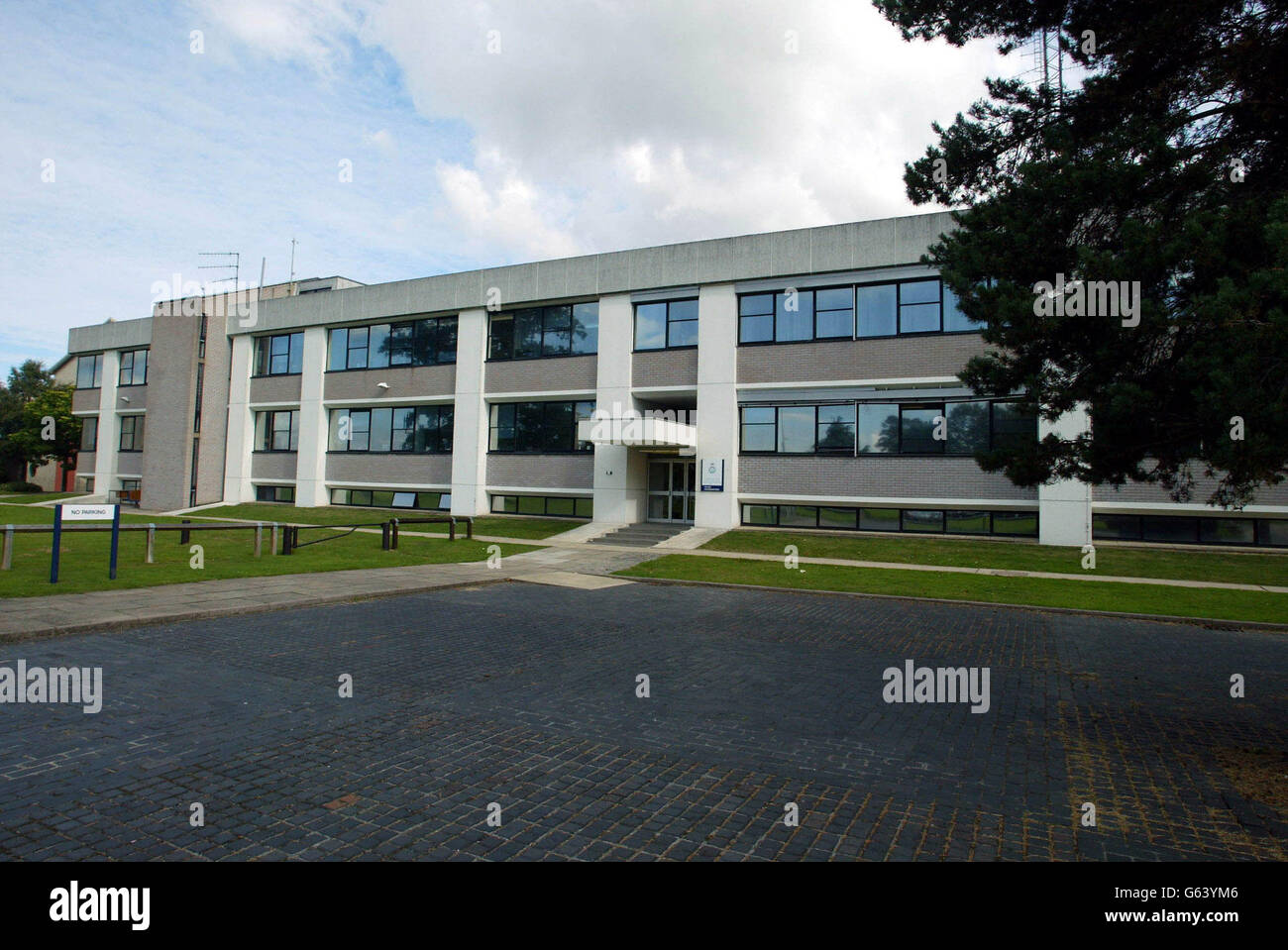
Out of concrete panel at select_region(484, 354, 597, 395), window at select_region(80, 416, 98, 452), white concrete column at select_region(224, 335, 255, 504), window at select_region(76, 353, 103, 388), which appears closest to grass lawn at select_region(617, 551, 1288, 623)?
concrete panel at select_region(484, 354, 597, 395)

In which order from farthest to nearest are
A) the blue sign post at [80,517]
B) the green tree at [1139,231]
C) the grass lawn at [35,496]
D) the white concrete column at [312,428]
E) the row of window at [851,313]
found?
the grass lawn at [35,496], the white concrete column at [312,428], the row of window at [851,313], the blue sign post at [80,517], the green tree at [1139,231]

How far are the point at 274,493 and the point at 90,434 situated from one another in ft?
54.3

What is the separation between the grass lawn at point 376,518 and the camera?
26.8 metres

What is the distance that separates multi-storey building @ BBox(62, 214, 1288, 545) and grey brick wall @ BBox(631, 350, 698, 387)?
0.08 metres

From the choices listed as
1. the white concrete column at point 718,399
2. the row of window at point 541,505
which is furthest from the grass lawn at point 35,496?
the white concrete column at point 718,399

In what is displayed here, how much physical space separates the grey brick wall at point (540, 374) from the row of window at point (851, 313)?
20.8 ft

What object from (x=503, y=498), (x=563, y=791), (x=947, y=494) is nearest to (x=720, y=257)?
(x=947, y=494)

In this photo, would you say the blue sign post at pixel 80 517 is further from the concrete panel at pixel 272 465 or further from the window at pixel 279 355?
the window at pixel 279 355

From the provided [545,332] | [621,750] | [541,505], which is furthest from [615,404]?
[621,750]

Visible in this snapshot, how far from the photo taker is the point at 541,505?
98.6ft

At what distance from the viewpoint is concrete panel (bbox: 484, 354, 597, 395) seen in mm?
28844

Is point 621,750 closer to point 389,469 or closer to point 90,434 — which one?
point 389,469

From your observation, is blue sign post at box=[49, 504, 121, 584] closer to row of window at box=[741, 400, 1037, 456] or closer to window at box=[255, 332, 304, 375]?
row of window at box=[741, 400, 1037, 456]
